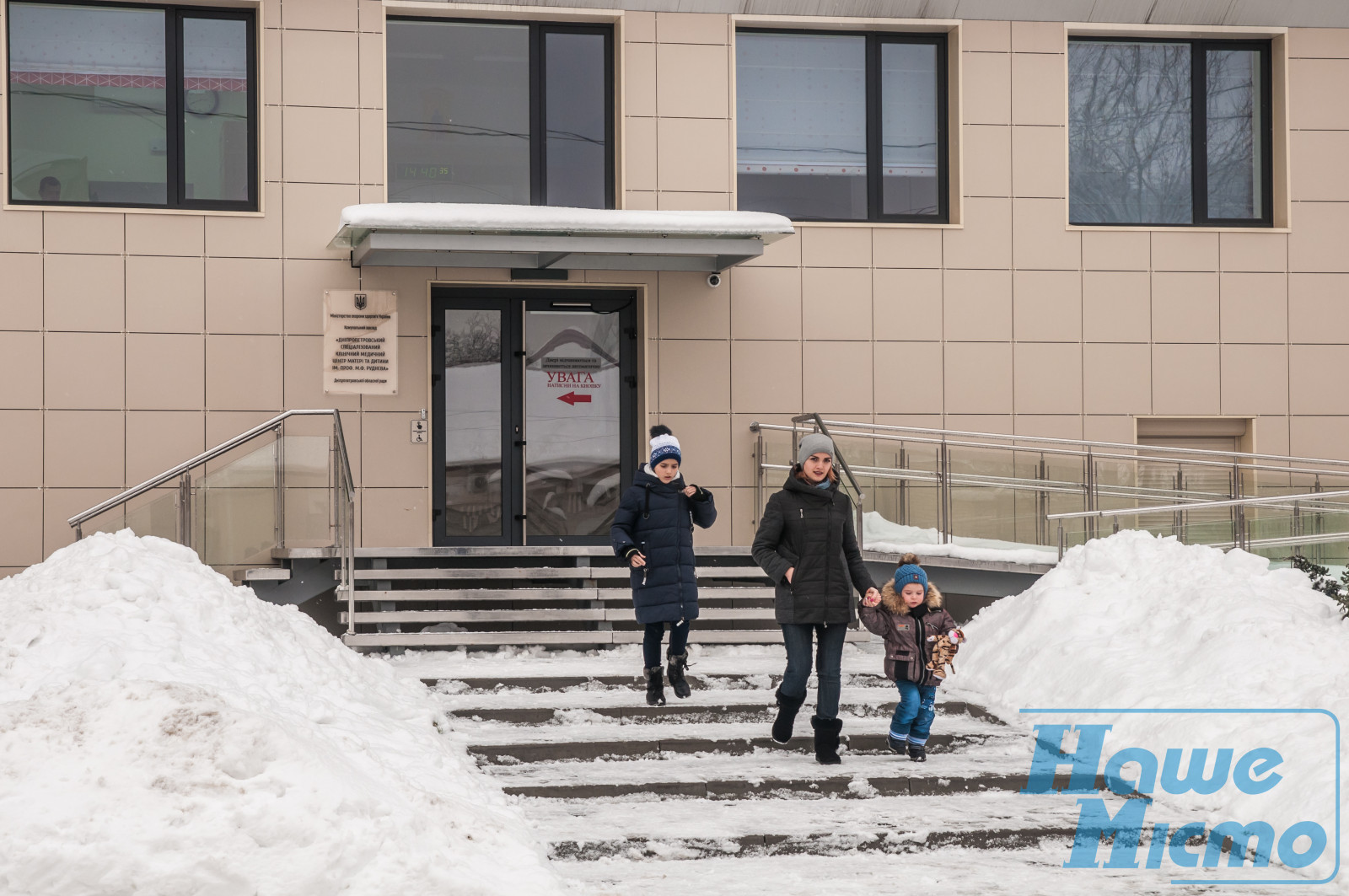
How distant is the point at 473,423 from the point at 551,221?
2611mm

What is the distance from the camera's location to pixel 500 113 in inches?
535

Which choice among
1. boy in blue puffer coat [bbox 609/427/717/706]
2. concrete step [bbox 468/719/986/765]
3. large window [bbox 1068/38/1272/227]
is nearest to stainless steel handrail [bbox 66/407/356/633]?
boy in blue puffer coat [bbox 609/427/717/706]

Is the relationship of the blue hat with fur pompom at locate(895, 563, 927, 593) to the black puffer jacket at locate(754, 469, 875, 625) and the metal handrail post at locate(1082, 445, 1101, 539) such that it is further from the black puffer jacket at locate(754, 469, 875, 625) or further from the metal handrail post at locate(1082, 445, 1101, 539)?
the metal handrail post at locate(1082, 445, 1101, 539)

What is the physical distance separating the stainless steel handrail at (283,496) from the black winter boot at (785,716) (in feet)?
14.5

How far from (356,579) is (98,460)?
10.1 feet

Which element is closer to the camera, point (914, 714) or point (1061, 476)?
point (914, 714)

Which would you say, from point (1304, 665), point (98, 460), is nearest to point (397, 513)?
point (98, 460)

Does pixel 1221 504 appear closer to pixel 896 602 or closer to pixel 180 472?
pixel 896 602

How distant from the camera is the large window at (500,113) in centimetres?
1341

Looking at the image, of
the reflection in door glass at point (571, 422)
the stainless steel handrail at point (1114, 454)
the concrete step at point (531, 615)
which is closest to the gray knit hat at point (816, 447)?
the concrete step at point (531, 615)

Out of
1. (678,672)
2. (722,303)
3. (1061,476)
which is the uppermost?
(722,303)

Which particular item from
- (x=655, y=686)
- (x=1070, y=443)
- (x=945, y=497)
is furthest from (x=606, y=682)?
(x=1070, y=443)

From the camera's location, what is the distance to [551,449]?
535 inches

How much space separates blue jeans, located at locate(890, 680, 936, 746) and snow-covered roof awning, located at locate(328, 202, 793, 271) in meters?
5.70
